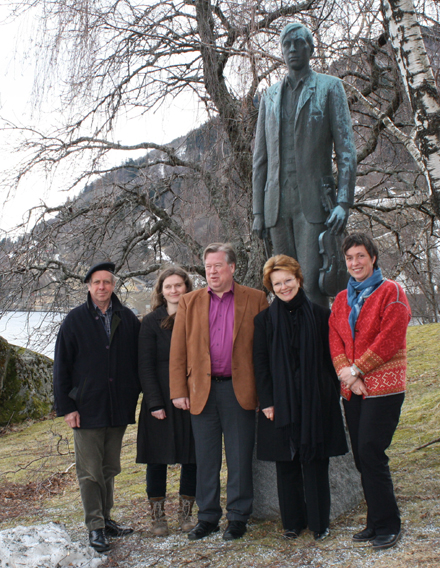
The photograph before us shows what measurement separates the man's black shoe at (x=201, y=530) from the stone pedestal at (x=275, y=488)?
0.35 metres

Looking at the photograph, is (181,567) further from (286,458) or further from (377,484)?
(377,484)

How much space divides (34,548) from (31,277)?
4.20 m

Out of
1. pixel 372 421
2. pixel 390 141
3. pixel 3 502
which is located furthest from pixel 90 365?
pixel 390 141

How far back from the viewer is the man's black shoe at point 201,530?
10.6ft

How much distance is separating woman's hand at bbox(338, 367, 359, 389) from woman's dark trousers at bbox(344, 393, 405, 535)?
12cm

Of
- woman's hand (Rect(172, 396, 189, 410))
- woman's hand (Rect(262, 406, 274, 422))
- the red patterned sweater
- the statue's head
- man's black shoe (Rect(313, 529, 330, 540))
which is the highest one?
the statue's head

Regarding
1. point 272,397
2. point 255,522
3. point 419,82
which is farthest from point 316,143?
point 255,522

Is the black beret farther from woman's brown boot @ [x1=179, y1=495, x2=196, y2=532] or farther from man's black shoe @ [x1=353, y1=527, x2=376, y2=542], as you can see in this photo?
man's black shoe @ [x1=353, y1=527, x2=376, y2=542]

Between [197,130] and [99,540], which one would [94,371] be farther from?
[197,130]

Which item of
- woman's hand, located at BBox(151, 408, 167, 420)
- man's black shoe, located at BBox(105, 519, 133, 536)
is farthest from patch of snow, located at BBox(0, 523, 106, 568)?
woman's hand, located at BBox(151, 408, 167, 420)

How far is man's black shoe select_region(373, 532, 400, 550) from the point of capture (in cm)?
284

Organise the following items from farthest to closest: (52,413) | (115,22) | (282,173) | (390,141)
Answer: (52,413)
(390,141)
(115,22)
(282,173)

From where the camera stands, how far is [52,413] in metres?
10.3

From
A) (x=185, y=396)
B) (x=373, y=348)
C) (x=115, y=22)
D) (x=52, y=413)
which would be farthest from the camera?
(x=52, y=413)
